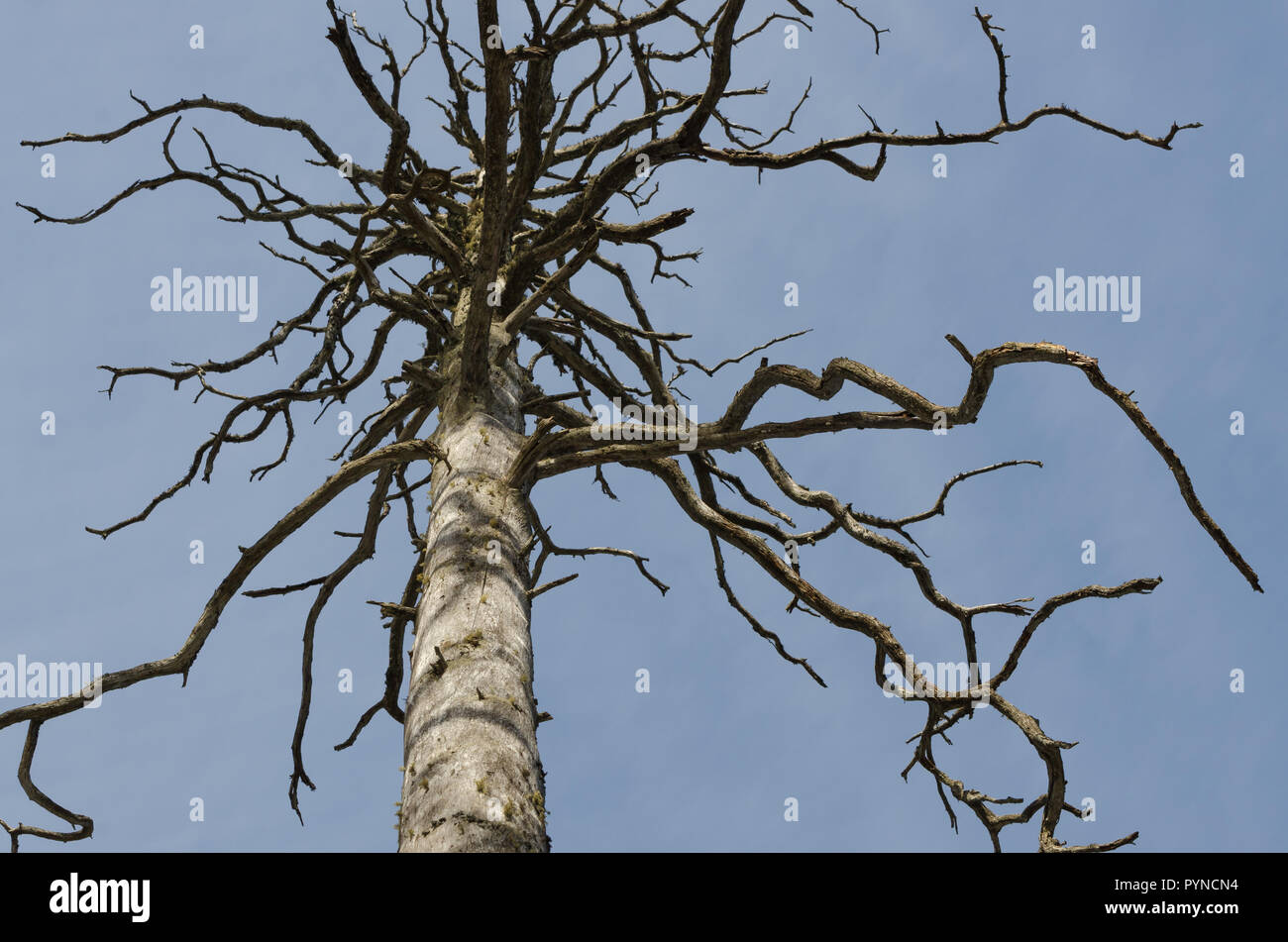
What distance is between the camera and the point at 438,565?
3.93m

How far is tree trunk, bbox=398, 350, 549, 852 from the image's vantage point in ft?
9.59

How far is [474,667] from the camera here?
3436mm

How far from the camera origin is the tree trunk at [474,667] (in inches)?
115
